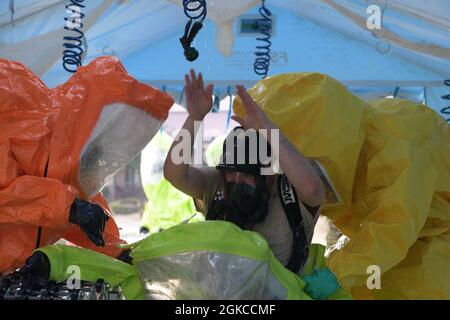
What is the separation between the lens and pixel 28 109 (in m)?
1.31

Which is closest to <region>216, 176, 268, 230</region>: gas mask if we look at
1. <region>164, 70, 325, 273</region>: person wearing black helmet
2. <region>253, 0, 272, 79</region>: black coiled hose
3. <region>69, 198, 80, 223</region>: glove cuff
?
<region>164, 70, 325, 273</region>: person wearing black helmet

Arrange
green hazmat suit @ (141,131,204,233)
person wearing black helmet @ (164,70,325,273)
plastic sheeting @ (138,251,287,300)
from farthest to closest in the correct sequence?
green hazmat suit @ (141,131,204,233) → person wearing black helmet @ (164,70,325,273) → plastic sheeting @ (138,251,287,300)

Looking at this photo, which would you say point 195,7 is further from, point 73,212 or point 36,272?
point 36,272

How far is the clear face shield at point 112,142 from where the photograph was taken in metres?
1.36

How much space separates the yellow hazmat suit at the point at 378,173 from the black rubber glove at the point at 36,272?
2.17 ft

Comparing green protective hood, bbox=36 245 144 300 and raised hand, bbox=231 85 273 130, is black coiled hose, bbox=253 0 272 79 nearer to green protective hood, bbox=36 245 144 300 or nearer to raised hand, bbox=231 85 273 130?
raised hand, bbox=231 85 273 130

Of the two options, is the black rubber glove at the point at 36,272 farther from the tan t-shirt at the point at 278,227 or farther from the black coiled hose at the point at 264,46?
the black coiled hose at the point at 264,46

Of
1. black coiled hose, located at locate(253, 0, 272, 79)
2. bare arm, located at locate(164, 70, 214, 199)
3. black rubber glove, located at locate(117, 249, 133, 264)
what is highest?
black coiled hose, located at locate(253, 0, 272, 79)

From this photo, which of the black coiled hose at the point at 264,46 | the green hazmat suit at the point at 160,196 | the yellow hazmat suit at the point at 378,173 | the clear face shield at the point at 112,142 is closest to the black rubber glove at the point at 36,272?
the clear face shield at the point at 112,142

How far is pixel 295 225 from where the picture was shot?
140cm

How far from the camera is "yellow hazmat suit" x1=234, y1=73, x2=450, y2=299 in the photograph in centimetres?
144

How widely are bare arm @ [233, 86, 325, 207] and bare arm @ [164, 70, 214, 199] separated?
17 centimetres

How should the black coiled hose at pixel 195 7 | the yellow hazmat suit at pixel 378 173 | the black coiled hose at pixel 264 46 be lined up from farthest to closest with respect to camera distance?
the black coiled hose at pixel 264 46
the black coiled hose at pixel 195 7
the yellow hazmat suit at pixel 378 173

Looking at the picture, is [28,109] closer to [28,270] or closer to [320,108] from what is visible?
[28,270]
